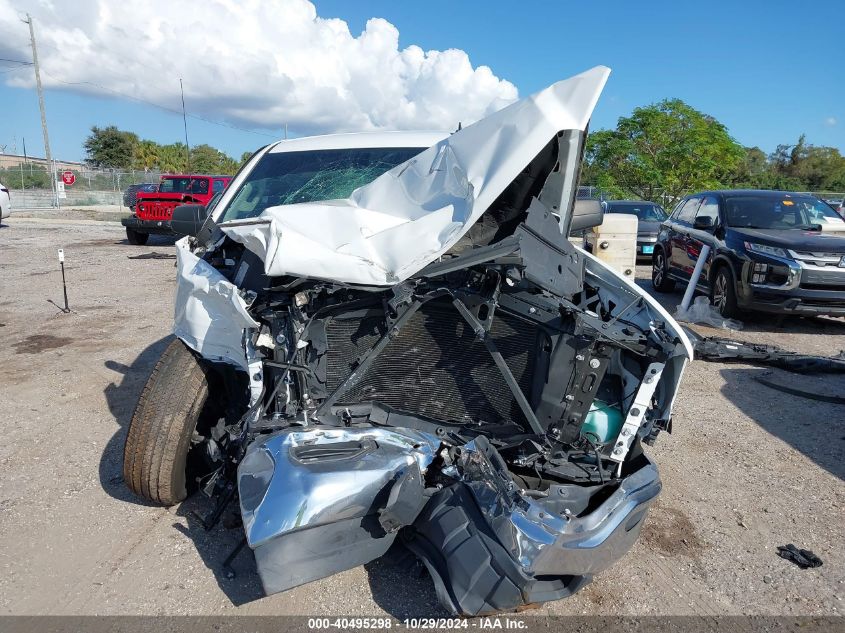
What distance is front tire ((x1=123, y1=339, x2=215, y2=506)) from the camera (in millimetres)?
2891

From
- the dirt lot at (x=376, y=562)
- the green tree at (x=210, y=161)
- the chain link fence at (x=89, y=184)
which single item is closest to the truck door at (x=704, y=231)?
the dirt lot at (x=376, y=562)

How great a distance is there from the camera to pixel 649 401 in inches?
104

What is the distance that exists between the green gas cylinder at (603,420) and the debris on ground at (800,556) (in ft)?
3.54

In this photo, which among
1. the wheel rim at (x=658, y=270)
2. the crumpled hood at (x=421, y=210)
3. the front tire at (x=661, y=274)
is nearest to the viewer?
the crumpled hood at (x=421, y=210)

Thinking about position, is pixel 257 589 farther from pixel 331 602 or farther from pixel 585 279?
pixel 585 279

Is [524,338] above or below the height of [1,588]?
above

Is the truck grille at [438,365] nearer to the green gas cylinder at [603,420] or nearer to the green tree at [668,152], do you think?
the green gas cylinder at [603,420]

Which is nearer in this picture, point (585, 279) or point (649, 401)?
point (649, 401)

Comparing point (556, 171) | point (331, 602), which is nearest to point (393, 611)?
point (331, 602)

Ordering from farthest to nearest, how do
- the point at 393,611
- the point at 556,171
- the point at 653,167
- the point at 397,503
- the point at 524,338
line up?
1. the point at 653,167
2. the point at 556,171
3. the point at 524,338
4. the point at 393,611
5. the point at 397,503

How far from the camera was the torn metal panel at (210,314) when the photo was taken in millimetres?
2664

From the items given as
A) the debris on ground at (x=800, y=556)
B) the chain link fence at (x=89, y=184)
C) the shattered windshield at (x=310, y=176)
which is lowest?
the chain link fence at (x=89, y=184)

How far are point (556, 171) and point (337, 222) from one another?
3.67ft

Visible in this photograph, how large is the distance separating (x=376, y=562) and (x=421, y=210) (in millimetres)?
1612
